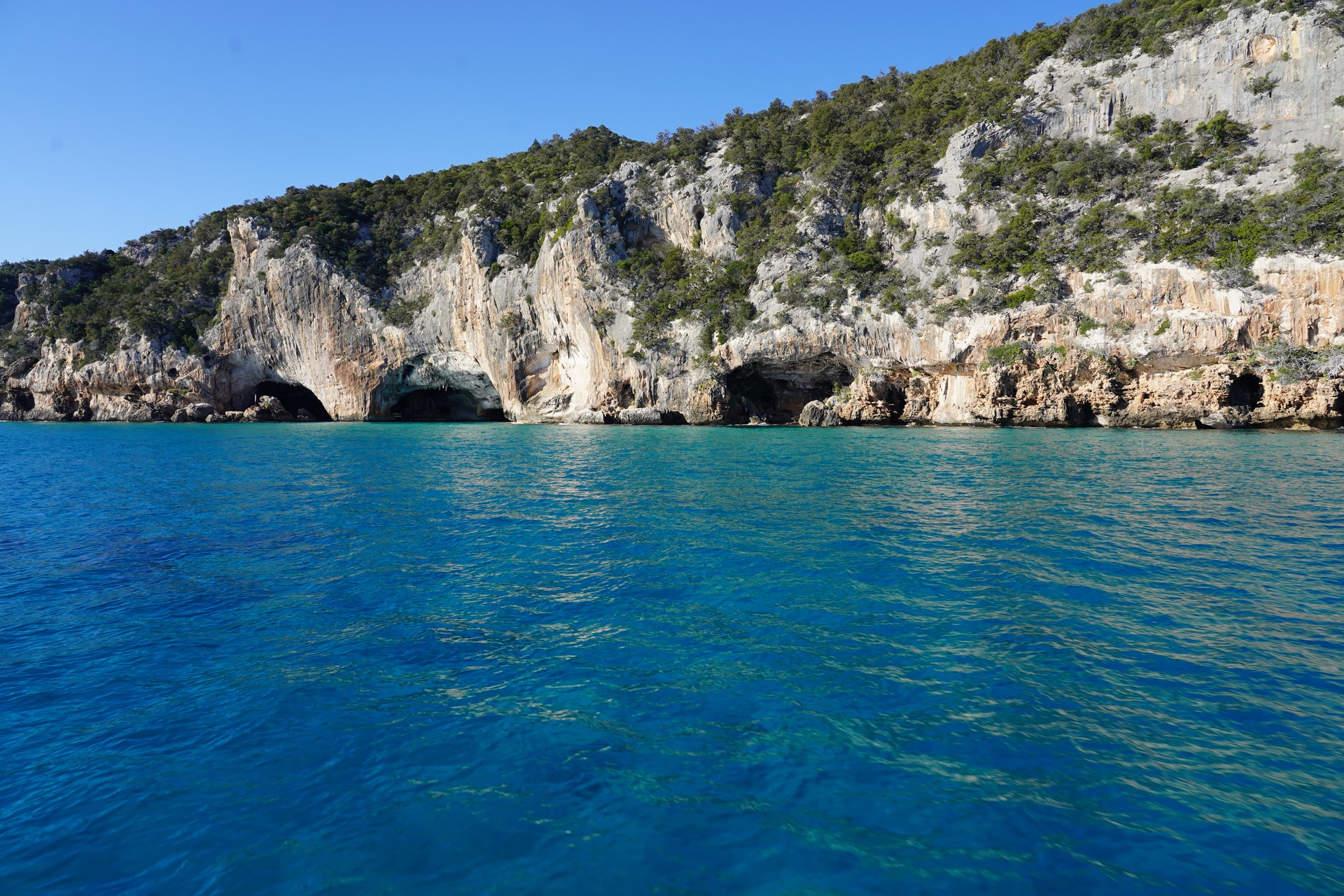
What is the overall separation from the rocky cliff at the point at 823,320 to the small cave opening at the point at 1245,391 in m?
0.12

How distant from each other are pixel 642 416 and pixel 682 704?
4476cm

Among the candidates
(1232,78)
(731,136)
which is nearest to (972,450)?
(1232,78)

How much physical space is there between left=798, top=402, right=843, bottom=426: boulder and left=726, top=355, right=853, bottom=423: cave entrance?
2.65m

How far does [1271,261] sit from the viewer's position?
107 ft

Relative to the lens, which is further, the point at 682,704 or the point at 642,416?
the point at 642,416

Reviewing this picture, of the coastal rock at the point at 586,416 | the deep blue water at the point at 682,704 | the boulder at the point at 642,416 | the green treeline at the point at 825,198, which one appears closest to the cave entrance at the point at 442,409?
the green treeline at the point at 825,198

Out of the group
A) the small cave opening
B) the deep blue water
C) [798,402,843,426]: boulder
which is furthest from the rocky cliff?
the deep blue water

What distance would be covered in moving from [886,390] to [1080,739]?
135 feet

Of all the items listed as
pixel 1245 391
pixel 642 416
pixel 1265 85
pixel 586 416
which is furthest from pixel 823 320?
pixel 1265 85

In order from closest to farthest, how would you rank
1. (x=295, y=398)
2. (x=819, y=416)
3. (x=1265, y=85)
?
(x=1265, y=85), (x=819, y=416), (x=295, y=398)

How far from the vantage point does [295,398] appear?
7131cm

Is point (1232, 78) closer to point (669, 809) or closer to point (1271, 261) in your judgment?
point (1271, 261)

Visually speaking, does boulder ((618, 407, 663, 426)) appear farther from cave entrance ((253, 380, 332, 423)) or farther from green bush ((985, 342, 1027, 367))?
cave entrance ((253, 380, 332, 423))

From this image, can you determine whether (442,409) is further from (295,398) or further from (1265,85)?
(1265,85)
